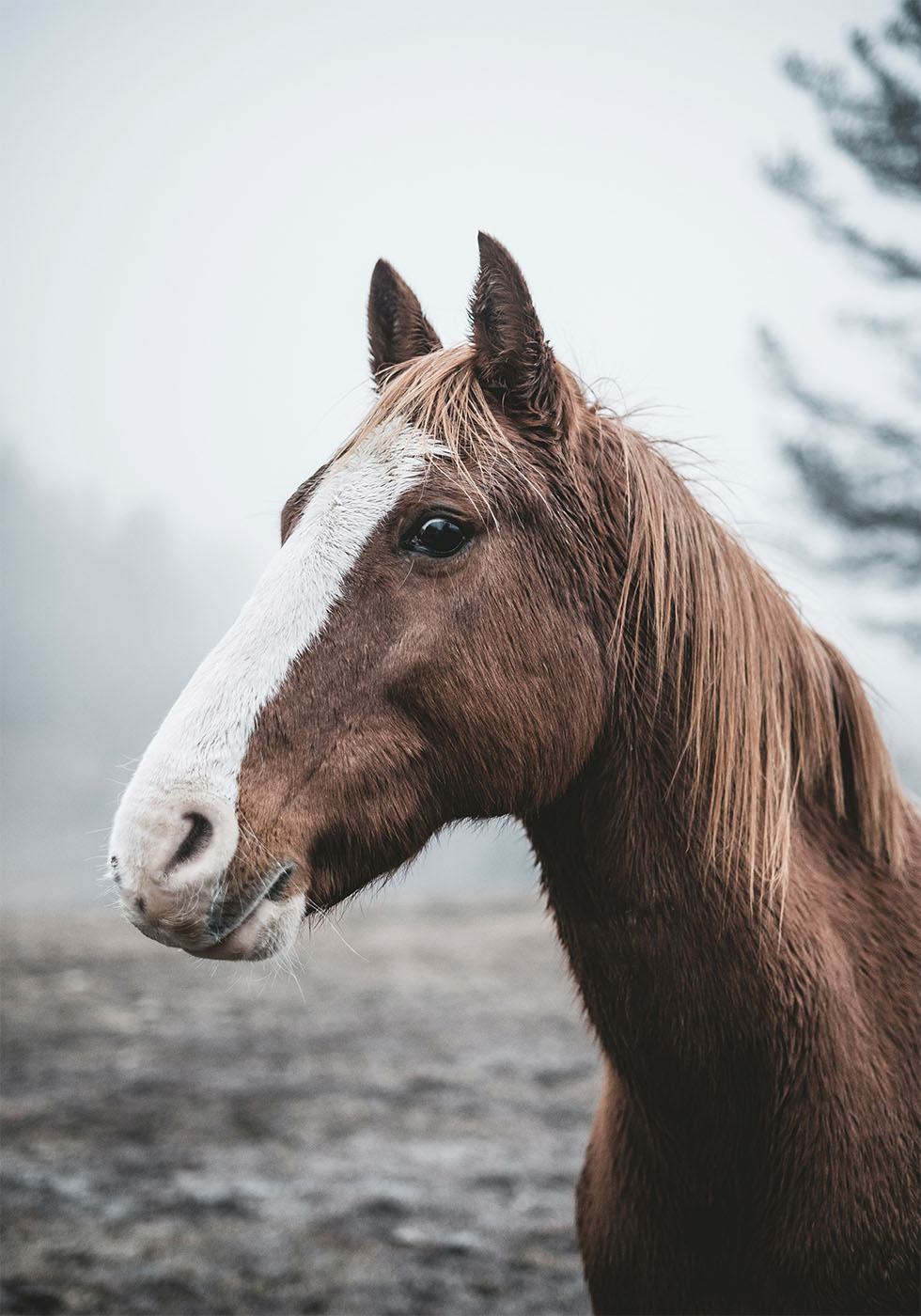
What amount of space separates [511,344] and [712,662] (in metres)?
0.76

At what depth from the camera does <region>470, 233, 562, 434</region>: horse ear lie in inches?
69.4

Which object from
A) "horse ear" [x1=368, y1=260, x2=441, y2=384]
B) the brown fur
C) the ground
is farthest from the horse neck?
"horse ear" [x1=368, y1=260, x2=441, y2=384]

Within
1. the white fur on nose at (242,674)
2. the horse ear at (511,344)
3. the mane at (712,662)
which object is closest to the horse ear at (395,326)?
the mane at (712,662)

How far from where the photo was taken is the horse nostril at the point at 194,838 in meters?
1.46

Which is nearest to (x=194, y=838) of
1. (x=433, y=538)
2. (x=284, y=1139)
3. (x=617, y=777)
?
(x=433, y=538)

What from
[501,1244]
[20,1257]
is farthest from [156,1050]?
[501,1244]

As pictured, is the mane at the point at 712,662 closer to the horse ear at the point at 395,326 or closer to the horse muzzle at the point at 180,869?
the horse ear at the point at 395,326

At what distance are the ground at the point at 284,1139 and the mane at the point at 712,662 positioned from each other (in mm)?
914

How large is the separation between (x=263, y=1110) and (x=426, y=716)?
13.4 feet

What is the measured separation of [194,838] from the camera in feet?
4.83

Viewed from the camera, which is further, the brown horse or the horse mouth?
the brown horse

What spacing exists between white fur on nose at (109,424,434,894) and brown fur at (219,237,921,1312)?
4cm

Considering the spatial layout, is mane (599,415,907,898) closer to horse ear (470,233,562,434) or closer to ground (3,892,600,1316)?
horse ear (470,233,562,434)

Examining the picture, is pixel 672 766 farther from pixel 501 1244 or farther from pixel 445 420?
pixel 501 1244
